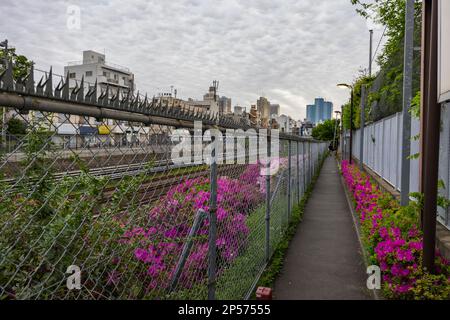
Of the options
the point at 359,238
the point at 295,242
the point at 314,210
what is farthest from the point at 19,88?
the point at 314,210

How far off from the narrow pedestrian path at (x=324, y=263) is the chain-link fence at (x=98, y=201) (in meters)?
1.23

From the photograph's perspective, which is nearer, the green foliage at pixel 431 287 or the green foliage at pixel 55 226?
the green foliage at pixel 55 226

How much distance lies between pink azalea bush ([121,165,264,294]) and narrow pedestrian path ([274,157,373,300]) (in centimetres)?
113

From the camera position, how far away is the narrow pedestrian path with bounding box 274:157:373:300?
461cm

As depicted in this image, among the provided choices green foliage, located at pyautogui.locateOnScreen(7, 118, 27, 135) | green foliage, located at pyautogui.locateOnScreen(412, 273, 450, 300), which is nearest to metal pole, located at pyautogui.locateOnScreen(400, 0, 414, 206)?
green foliage, located at pyautogui.locateOnScreen(412, 273, 450, 300)

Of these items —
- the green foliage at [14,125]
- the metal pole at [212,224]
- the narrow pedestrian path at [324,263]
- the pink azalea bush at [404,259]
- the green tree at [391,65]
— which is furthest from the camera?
the green tree at [391,65]

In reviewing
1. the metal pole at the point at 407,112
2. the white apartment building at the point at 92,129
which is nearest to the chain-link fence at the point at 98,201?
the white apartment building at the point at 92,129

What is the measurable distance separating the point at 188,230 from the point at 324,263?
297cm

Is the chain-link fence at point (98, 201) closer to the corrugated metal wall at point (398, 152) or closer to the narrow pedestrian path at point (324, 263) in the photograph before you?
the narrow pedestrian path at point (324, 263)

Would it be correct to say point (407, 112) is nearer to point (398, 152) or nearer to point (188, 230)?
point (398, 152)

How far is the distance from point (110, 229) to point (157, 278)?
715mm

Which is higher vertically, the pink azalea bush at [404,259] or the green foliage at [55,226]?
the green foliage at [55,226]

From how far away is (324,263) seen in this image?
5.68 meters

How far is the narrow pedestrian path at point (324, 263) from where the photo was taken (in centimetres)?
461
